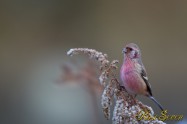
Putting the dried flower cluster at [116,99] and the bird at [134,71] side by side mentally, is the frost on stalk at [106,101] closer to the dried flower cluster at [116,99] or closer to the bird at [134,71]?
the dried flower cluster at [116,99]

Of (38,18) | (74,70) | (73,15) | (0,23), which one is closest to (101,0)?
(73,15)

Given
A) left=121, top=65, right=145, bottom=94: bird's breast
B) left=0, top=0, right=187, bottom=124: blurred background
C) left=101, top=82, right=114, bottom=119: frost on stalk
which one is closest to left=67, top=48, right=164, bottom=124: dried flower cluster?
left=101, top=82, right=114, bottom=119: frost on stalk

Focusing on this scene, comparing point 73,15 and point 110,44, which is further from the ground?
point 73,15

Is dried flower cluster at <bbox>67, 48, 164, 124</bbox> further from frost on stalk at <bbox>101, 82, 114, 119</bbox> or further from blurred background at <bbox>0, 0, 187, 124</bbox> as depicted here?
blurred background at <bbox>0, 0, 187, 124</bbox>

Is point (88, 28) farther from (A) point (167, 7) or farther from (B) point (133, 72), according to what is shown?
(B) point (133, 72)

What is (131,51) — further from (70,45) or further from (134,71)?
(70,45)

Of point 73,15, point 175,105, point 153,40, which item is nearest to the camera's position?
point 175,105
